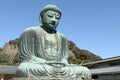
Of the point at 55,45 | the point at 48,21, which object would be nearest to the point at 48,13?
the point at 48,21

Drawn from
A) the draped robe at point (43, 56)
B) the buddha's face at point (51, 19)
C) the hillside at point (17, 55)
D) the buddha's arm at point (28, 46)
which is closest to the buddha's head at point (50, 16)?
the buddha's face at point (51, 19)

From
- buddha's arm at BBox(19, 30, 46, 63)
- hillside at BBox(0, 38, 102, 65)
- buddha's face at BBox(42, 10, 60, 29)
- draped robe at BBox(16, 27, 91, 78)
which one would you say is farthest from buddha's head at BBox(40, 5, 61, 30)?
hillside at BBox(0, 38, 102, 65)

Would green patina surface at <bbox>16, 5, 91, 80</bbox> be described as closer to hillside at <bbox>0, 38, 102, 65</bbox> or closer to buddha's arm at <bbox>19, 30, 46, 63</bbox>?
buddha's arm at <bbox>19, 30, 46, 63</bbox>

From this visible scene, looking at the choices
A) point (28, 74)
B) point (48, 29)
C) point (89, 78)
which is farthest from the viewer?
point (48, 29)

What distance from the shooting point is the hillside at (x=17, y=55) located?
39312 millimetres

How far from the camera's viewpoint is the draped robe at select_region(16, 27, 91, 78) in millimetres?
8344

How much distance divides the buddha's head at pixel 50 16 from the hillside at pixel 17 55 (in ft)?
95.2

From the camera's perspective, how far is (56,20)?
9.41 m

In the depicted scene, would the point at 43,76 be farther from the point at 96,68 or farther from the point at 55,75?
the point at 96,68

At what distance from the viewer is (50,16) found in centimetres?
941

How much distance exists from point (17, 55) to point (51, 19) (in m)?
30.9

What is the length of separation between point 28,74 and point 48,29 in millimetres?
1818

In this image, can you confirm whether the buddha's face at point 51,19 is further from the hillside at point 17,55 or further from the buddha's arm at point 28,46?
the hillside at point 17,55

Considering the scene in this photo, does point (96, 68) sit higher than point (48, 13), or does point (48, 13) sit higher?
point (48, 13)
